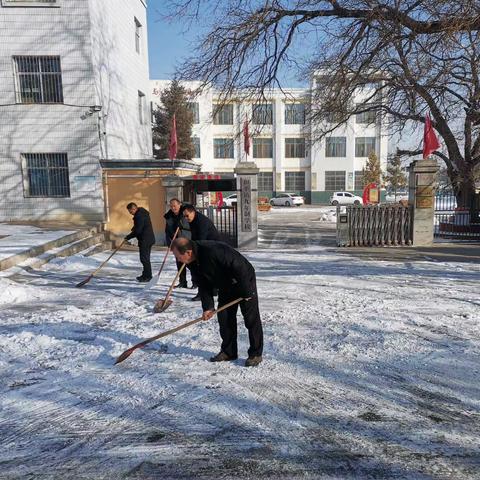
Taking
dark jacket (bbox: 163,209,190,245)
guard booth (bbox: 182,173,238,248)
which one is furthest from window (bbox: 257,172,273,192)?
dark jacket (bbox: 163,209,190,245)

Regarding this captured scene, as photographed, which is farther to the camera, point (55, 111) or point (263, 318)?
point (55, 111)

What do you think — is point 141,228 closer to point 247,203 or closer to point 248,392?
point 247,203

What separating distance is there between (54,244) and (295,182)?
37.4m

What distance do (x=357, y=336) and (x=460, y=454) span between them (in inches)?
86.0

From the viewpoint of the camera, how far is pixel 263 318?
5766 mm

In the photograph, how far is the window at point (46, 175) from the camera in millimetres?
15859

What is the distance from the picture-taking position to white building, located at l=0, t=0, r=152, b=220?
50.1 ft

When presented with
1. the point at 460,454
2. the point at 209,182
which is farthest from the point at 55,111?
the point at 460,454

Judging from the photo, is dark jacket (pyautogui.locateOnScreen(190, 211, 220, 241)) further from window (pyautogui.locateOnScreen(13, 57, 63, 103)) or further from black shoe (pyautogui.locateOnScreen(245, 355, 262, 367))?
window (pyautogui.locateOnScreen(13, 57, 63, 103))

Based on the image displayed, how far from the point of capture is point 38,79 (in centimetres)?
1561

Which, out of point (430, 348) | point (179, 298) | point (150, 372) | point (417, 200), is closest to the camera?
point (150, 372)

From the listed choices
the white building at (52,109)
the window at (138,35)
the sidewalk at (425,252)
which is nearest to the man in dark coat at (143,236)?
the sidewalk at (425,252)

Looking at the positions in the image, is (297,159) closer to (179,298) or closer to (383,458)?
(179,298)

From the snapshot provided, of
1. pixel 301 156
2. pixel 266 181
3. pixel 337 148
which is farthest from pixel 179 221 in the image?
pixel 337 148
